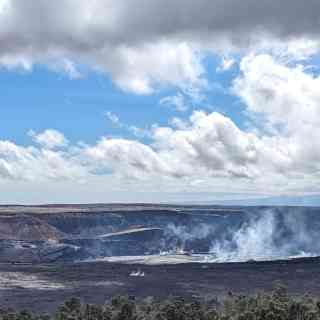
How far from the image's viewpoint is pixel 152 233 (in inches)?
5851

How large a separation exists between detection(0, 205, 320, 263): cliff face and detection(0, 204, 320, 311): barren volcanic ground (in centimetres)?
25

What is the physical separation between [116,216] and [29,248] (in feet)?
141

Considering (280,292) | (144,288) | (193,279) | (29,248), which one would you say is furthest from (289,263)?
(280,292)

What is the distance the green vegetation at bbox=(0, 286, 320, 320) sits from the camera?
98.4 feet

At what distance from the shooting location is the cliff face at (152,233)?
12769 centimetres

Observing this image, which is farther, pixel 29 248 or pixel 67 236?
pixel 67 236

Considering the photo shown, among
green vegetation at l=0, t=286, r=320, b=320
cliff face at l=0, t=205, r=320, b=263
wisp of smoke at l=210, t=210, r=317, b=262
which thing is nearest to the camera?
green vegetation at l=0, t=286, r=320, b=320

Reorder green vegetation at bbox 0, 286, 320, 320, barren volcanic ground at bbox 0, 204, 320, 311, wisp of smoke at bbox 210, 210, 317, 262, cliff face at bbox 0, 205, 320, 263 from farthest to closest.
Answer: wisp of smoke at bbox 210, 210, 317, 262
cliff face at bbox 0, 205, 320, 263
barren volcanic ground at bbox 0, 204, 320, 311
green vegetation at bbox 0, 286, 320, 320

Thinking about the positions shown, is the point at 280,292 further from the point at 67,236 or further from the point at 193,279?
the point at 67,236

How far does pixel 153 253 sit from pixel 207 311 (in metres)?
105

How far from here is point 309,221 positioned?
17238 centimetres

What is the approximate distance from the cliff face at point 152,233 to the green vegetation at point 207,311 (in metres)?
83.8

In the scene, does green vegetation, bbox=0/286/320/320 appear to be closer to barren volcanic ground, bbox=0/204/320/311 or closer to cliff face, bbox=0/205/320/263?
barren volcanic ground, bbox=0/204/320/311

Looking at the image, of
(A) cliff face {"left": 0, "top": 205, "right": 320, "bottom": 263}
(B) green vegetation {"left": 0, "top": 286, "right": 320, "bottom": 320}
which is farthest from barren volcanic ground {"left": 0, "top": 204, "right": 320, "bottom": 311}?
(B) green vegetation {"left": 0, "top": 286, "right": 320, "bottom": 320}
